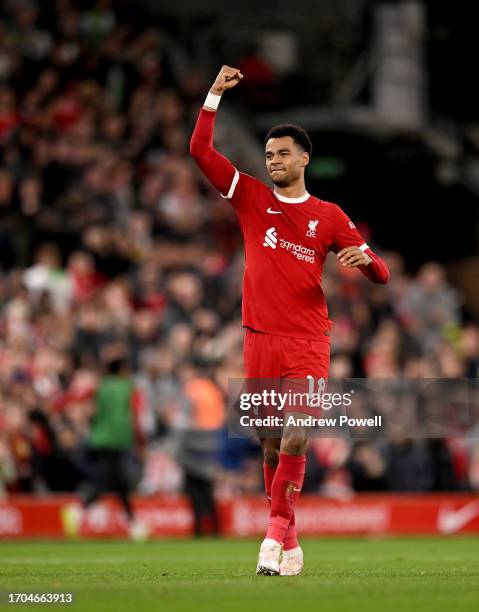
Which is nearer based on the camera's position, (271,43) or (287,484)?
(287,484)

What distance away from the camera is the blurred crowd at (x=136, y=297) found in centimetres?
1925

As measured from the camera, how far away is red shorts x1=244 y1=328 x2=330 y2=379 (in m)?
9.88

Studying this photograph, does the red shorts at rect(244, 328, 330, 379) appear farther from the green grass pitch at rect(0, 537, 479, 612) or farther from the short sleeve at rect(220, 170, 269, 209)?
the green grass pitch at rect(0, 537, 479, 612)

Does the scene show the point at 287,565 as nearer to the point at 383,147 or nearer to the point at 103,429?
the point at 103,429

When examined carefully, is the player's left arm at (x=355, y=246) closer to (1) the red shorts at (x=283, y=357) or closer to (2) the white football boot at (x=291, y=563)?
(1) the red shorts at (x=283, y=357)

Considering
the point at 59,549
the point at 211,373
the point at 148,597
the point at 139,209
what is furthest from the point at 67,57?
the point at 148,597

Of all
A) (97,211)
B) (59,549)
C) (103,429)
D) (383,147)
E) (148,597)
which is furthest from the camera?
(383,147)

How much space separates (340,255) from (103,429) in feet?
29.0

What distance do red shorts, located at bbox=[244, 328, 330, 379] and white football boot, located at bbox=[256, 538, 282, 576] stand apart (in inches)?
43.3

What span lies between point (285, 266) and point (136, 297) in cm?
1144

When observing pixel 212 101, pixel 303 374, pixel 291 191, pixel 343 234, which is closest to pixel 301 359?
pixel 303 374

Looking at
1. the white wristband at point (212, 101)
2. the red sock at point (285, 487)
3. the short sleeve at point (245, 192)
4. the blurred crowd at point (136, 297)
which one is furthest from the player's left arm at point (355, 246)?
the blurred crowd at point (136, 297)

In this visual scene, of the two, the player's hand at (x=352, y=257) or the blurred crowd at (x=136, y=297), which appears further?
the blurred crowd at (x=136, y=297)

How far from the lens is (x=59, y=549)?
15.7 meters
